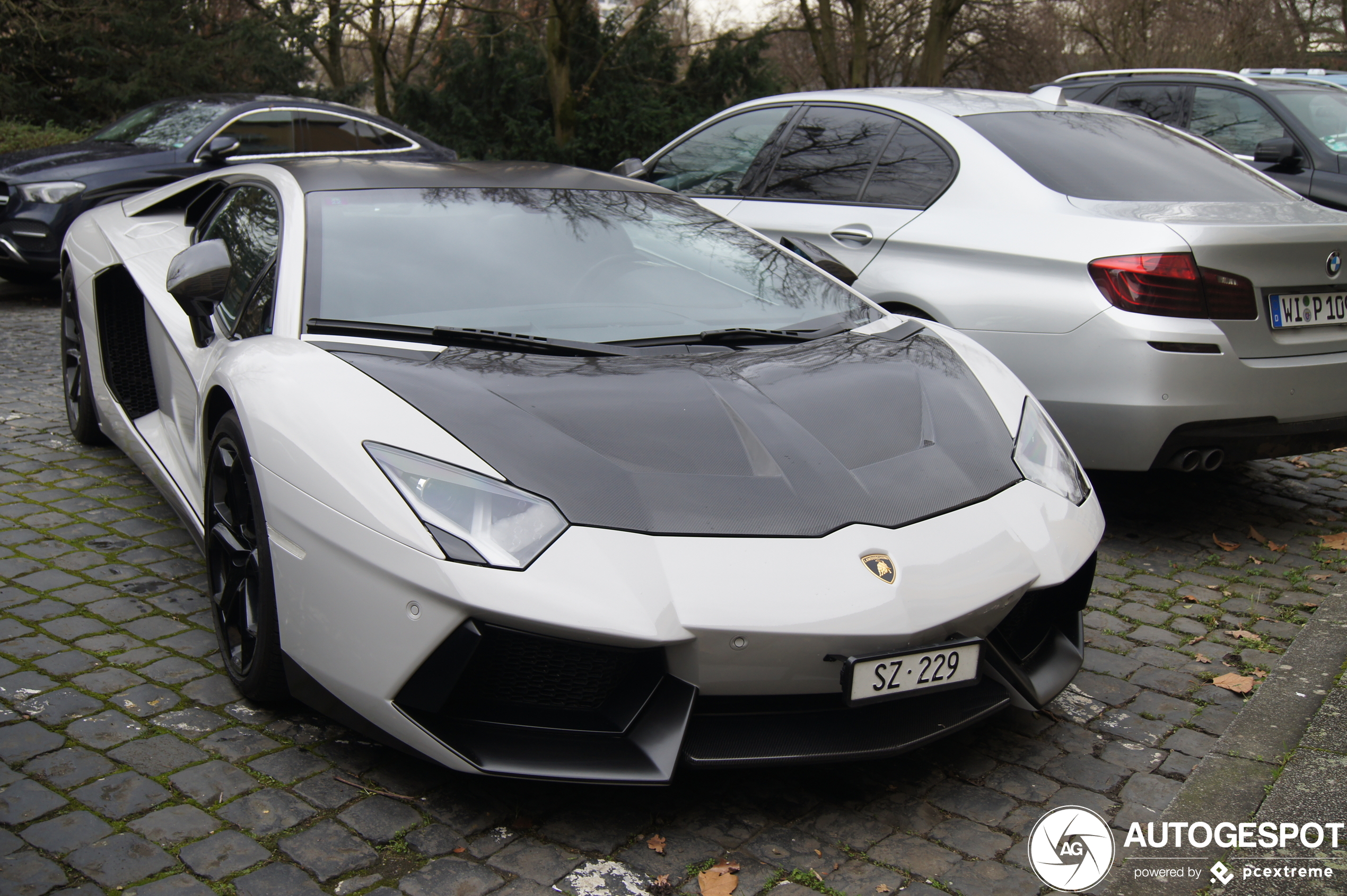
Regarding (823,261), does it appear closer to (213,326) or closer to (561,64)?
(213,326)

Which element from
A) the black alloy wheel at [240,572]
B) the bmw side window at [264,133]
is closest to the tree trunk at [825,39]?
the bmw side window at [264,133]

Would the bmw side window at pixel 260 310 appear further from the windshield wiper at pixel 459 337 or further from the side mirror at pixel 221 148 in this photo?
the side mirror at pixel 221 148

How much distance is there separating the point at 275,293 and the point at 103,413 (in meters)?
1.92

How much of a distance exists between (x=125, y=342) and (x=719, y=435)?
273 centimetres

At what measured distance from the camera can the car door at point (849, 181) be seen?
4668 mm

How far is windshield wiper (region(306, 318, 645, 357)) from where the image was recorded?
2773 mm

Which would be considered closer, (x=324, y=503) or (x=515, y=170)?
(x=324, y=503)

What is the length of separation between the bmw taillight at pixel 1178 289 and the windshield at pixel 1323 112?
4979 millimetres

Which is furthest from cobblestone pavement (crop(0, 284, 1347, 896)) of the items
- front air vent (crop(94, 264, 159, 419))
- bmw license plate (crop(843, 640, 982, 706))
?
front air vent (crop(94, 264, 159, 419))

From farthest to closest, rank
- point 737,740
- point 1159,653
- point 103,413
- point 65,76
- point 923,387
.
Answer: point 65,76, point 103,413, point 1159,653, point 923,387, point 737,740

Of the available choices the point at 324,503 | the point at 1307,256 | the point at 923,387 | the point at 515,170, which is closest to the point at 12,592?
the point at 324,503

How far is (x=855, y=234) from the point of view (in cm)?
473

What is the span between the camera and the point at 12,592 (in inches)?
134

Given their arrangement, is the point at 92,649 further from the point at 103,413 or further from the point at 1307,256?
the point at 1307,256
